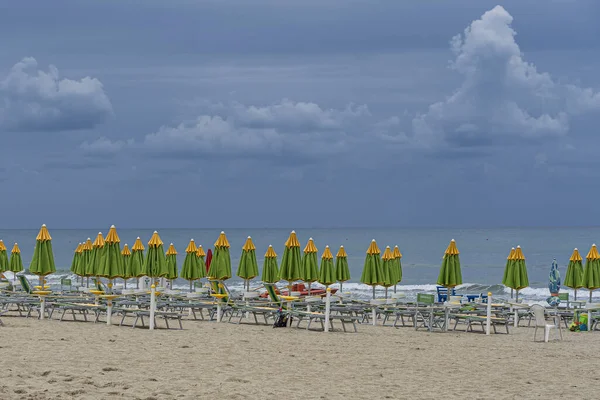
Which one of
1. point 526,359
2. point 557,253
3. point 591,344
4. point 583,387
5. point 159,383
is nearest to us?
point 159,383

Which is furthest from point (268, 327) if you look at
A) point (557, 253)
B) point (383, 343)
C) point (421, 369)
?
point (557, 253)

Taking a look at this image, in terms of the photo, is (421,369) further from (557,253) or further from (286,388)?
Answer: (557,253)

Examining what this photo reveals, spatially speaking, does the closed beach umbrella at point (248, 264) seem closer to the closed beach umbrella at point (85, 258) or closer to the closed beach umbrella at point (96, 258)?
the closed beach umbrella at point (96, 258)

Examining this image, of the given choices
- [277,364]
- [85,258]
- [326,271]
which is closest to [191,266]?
[85,258]

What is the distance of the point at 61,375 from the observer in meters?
8.32

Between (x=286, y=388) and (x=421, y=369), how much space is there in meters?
2.42

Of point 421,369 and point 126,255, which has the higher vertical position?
point 126,255

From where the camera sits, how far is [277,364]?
1010cm

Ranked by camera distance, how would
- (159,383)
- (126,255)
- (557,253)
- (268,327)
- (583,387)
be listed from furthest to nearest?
(557,253) < (126,255) < (268,327) < (583,387) < (159,383)

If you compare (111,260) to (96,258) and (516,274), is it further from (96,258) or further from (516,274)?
(516,274)

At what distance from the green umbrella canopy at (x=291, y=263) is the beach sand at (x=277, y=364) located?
260 centimetres

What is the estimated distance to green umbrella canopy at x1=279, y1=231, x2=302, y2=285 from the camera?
17188mm

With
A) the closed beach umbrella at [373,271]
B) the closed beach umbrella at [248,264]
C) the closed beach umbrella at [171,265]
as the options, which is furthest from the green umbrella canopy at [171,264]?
the closed beach umbrella at [373,271]

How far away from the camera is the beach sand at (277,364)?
26.6ft
